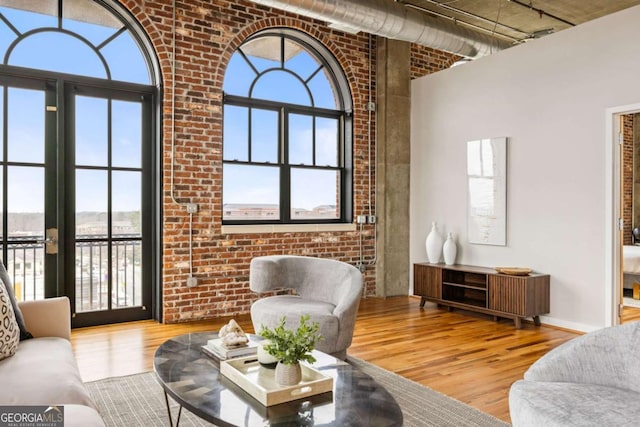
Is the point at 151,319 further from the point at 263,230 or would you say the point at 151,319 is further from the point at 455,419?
the point at 455,419

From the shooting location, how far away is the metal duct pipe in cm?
491

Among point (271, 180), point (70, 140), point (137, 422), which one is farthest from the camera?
point (271, 180)

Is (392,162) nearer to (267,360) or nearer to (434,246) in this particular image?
(434,246)

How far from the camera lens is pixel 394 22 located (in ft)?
17.9

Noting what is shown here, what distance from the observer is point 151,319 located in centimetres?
525

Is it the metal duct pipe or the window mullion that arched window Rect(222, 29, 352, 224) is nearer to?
the window mullion

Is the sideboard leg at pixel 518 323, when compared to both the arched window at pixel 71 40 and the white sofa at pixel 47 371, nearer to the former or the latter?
→ the white sofa at pixel 47 371

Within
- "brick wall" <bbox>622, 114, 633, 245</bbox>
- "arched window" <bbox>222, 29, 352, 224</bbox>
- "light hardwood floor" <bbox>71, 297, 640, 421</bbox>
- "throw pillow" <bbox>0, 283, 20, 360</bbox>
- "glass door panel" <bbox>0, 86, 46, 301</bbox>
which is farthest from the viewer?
"brick wall" <bbox>622, 114, 633, 245</bbox>

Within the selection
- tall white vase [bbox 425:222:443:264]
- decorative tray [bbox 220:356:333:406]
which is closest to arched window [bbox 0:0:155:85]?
tall white vase [bbox 425:222:443:264]

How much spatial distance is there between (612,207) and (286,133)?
3538mm

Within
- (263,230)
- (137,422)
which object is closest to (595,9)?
(263,230)

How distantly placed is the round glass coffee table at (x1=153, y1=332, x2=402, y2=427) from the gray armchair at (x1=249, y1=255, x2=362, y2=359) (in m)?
1.04

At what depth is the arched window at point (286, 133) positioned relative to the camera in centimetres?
574

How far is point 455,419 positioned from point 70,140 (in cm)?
416
